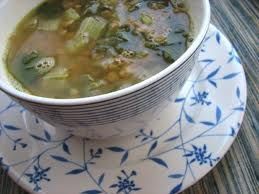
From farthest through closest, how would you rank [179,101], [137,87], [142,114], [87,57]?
[179,101] → [87,57] → [142,114] → [137,87]

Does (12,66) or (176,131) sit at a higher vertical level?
(12,66)

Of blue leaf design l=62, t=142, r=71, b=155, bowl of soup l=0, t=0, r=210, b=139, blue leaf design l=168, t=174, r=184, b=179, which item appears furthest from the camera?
blue leaf design l=62, t=142, r=71, b=155

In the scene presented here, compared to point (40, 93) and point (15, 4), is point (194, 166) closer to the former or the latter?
point (40, 93)

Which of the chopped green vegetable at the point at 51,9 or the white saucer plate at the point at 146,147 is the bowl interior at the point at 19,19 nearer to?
the chopped green vegetable at the point at 51,9

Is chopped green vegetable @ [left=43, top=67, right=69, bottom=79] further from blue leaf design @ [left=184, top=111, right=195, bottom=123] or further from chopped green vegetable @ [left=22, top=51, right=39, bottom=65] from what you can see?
blue leaf design @ [left=184, top=111, right=195, bottom=123]

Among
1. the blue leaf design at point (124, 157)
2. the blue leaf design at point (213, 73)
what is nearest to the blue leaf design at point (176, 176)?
the blue leaf design at point (124, 157)

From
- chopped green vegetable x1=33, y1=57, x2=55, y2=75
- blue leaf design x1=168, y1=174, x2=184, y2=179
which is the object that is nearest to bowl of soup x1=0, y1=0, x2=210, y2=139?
chopped green vegetable x1=33, y1=57, x2=55, y2=75

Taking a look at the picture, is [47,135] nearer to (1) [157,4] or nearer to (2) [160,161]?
(2) [160,161]

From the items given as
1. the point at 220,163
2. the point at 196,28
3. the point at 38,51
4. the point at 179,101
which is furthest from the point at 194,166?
the point at 38,51
